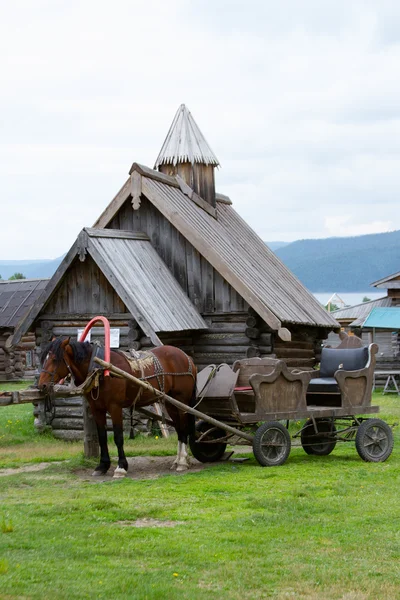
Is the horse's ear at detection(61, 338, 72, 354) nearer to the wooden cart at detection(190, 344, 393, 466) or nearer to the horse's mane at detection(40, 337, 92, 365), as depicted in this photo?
the horse's mane at detection(40, 337, 92, 365)

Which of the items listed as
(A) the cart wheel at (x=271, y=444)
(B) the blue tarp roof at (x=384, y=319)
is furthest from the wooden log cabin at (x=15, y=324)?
(A) the cart wheel at (x=271, y=444)

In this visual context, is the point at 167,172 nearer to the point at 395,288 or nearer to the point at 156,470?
the point at 156,470

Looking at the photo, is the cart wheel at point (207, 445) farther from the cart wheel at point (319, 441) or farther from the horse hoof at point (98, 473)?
the horse hoof at point (98, 473)

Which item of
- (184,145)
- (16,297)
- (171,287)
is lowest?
(171,287)

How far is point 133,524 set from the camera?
9188 millimetres

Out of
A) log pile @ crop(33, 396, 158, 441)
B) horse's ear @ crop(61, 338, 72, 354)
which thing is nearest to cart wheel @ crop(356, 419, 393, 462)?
horse's ear @ crop(61, 338, 72, 354)

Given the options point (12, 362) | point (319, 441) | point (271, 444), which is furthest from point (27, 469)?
point (12, 362)

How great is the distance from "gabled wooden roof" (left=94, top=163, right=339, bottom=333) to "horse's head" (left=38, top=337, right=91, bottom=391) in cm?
619

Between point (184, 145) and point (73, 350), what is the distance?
1118 cm

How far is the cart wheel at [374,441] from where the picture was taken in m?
13.7

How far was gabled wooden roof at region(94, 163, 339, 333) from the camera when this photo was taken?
61.0 ft

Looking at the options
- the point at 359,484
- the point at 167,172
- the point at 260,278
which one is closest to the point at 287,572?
the point at 359,484

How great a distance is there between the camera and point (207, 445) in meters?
14.0

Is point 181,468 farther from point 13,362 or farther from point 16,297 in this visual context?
point 16,297
